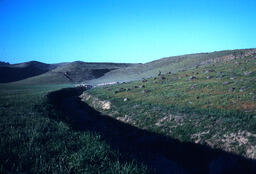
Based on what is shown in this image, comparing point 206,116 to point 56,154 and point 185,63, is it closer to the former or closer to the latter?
point 56,154

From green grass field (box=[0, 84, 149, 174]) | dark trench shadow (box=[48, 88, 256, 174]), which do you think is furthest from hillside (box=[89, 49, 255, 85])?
green grass field (box=[0, 84, 149, 174])

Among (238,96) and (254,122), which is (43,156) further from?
(238,96)

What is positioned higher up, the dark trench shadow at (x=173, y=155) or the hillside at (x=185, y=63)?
the hillside at (x=185, y=63)

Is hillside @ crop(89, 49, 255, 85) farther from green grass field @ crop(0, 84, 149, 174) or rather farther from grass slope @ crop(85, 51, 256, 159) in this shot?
green grass field @ crop(0, 84, 149, 174)

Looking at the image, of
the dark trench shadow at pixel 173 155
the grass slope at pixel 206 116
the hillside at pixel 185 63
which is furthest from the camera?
the hillside at pixel 185 63

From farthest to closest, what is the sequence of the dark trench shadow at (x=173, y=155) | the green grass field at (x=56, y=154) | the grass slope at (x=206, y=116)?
the grass slope at (x=206, y=116) < the dark trench shadow at (x=173, y=155) < the green grass field at (x=56, y=154)

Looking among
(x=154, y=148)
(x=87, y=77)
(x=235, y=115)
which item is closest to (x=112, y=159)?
(x=154, y=148)

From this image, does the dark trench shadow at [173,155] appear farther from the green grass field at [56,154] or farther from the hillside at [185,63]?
the hillside at [185,63]

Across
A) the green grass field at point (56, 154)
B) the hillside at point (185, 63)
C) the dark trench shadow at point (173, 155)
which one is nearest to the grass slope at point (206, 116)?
the dark trench shadow at point (173, 155)

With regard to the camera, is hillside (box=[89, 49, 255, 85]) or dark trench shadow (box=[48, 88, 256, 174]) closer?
dark trench shadow (box=[48, 88, 256, 174])

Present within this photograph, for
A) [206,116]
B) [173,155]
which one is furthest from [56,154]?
[206,116]

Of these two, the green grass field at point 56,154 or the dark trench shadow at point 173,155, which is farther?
the dark trench shadow at point 173,155

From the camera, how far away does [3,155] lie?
29.6ft

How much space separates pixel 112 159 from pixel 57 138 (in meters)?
4.16
